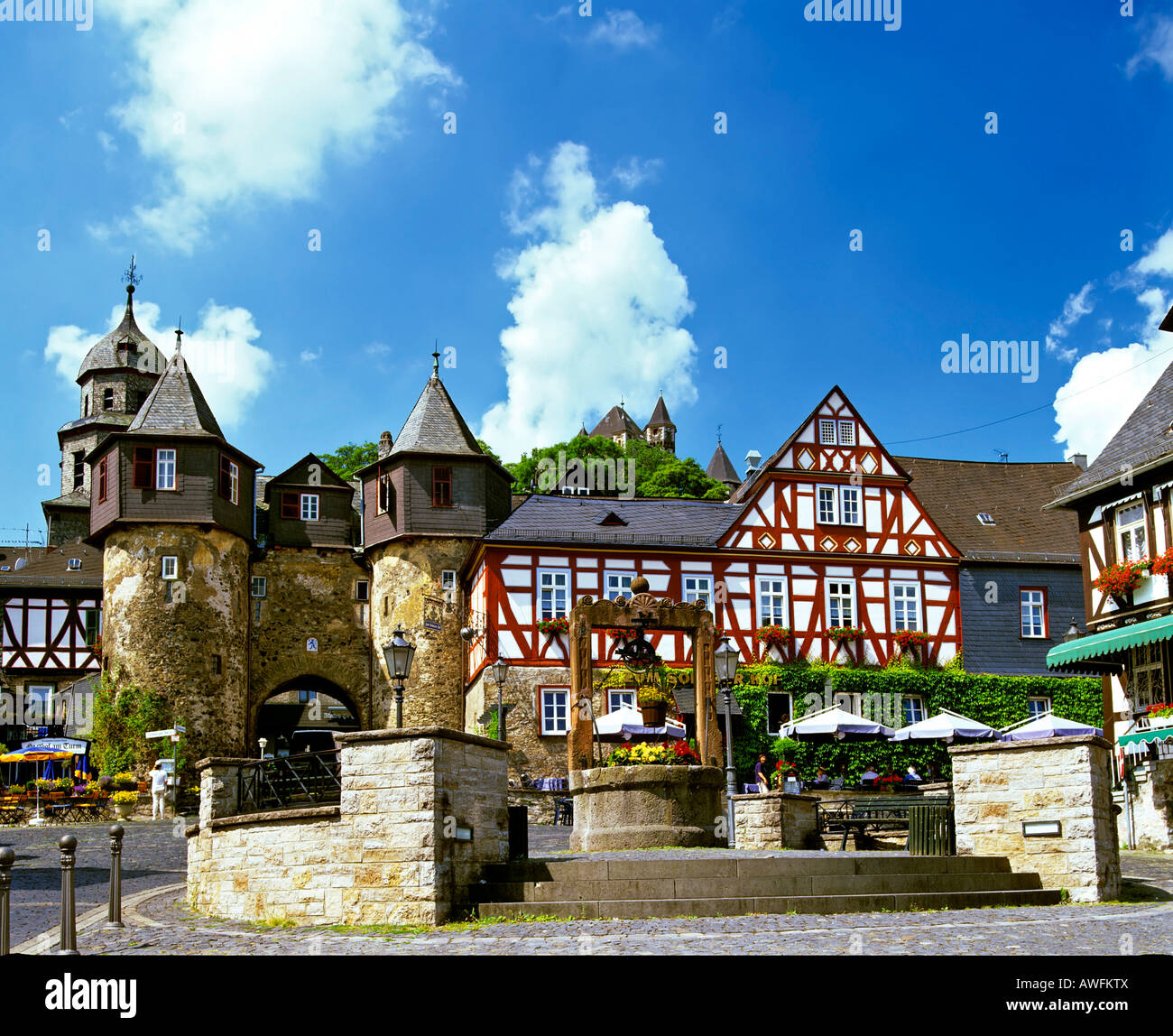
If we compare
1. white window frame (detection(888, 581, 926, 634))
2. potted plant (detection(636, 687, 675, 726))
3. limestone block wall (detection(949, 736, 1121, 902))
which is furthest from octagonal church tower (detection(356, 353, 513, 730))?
limestone block wall (detection(949, 736, 1121, 902))

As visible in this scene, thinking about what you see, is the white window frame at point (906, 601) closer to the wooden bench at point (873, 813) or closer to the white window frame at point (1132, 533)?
the white window frame at point (1132, 533)

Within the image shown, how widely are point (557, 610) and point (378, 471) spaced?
29.2 feet

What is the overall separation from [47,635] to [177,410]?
12478mm

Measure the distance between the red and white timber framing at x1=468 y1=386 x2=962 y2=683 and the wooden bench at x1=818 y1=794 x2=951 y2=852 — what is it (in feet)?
49.3

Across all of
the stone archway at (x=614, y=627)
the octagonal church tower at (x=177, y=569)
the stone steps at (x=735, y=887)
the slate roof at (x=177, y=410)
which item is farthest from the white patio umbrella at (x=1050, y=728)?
the slate roof at (x=177, y=410)

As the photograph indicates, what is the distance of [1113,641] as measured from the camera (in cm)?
2603

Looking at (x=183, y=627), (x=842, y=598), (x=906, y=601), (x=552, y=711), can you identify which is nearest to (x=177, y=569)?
(x=183, y=627)

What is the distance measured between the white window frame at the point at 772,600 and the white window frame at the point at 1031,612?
6.95m

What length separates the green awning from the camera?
2505 centimetres

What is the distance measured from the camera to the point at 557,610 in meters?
38.4

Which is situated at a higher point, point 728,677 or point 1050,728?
point 728,677

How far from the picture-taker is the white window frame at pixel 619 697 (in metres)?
36.9

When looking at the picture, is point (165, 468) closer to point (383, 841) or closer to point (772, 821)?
point (772, 821)
